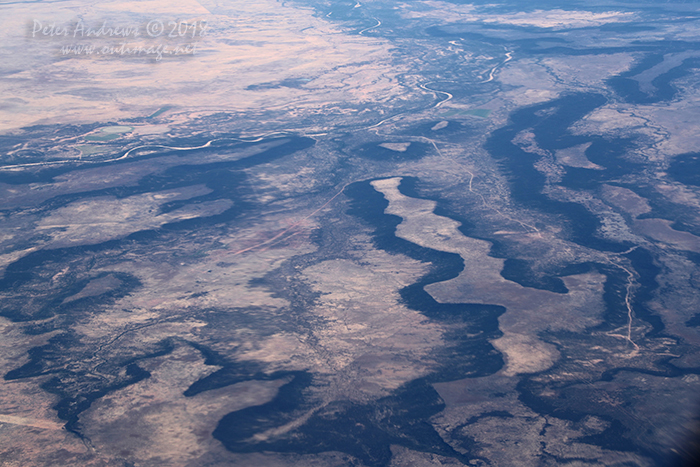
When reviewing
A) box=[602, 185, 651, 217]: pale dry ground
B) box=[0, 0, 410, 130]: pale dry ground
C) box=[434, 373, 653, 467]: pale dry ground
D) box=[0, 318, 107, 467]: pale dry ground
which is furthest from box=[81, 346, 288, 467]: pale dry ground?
box=[0, 0, 410, 130]: pale dry ground

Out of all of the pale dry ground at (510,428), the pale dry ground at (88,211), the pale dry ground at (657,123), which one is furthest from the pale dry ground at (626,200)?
the pale dry ground at (88,211)

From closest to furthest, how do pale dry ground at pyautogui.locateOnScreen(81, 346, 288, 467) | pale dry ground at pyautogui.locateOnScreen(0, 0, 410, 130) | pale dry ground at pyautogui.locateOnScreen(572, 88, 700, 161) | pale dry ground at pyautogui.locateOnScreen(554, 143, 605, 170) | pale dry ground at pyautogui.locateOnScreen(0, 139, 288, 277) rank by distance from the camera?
pale dry ground at pyautogui.locateOnScreen(81, 346, 288, 467) → pale dry ground at pyautogui.locateOnScreen(0, 139, 288, 277) → pale dry ground at pyautogui.locateOnScreen(554, 143, 605, 170) → pale dry ground at pyautogui.locateOnScreen(572, 88, 700, 161) → pale dry ground at pyautogui.locateOnScreen(0, 0, 410, 130)

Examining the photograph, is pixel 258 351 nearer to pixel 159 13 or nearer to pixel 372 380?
pixel 372 380

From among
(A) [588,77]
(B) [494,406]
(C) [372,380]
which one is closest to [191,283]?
(C) [372,380]

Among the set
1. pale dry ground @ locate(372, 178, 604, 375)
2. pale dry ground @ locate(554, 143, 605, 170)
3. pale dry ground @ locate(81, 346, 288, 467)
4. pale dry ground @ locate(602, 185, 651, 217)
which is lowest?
pale dry ground @ locate(81, 346, 288, 467)

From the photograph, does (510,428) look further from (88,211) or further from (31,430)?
(88,211)

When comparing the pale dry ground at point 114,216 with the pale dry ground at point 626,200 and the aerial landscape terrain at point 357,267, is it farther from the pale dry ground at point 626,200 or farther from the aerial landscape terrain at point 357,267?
the pale dry ground at point 626,200

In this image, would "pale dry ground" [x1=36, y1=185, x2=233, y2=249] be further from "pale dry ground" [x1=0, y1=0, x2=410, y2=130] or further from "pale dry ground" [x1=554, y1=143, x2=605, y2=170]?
"pale dry ground" [x1=554, y1=143, x2=605, y2=170]
